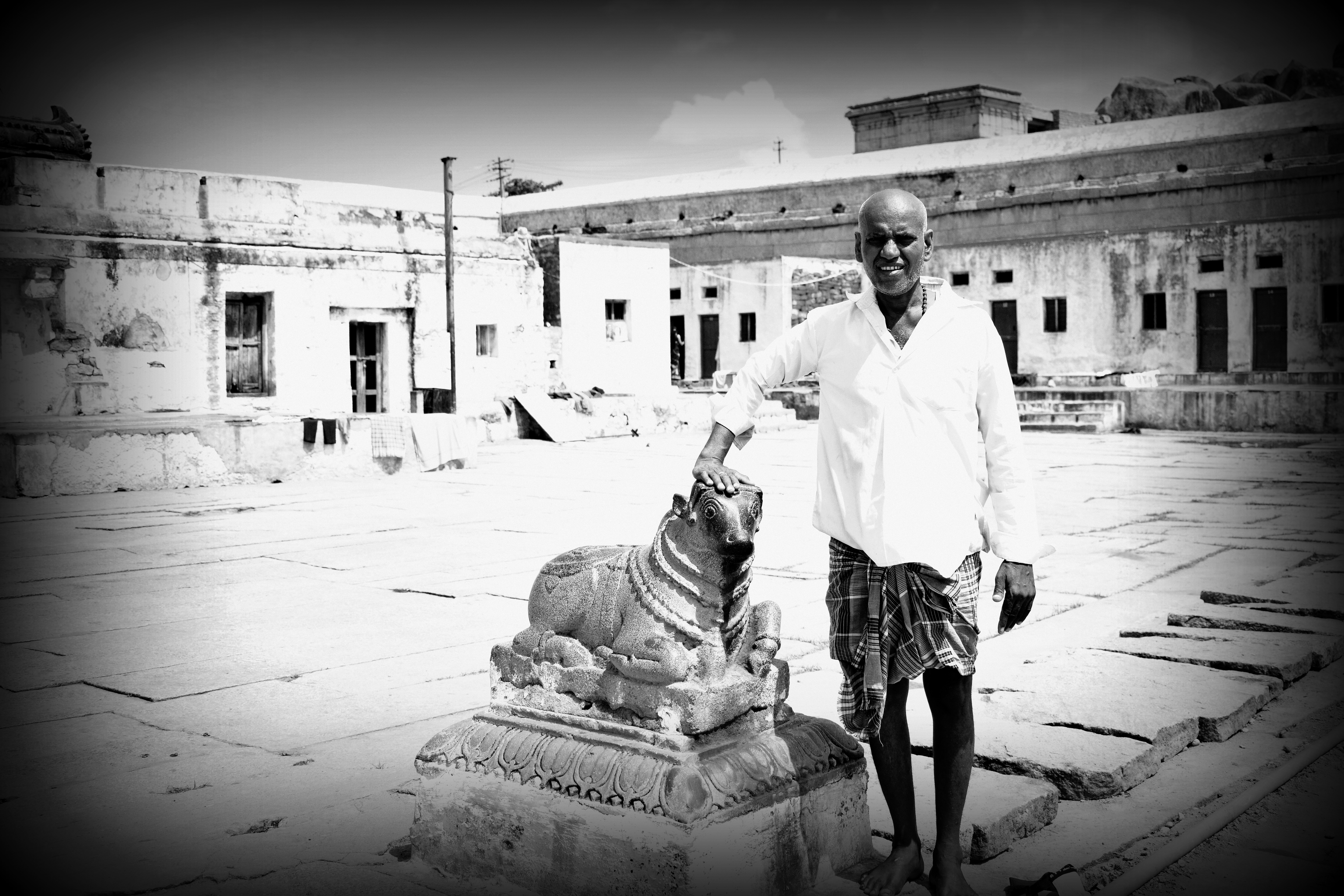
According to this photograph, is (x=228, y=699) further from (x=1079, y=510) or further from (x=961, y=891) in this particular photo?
(x=1079, y=510)

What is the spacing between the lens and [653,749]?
118 inches

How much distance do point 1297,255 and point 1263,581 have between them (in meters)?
21.9

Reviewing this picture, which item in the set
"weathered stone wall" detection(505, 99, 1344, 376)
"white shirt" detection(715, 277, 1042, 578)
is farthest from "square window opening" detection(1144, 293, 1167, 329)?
"white shirt" detection(715, 277, 1042, 578)

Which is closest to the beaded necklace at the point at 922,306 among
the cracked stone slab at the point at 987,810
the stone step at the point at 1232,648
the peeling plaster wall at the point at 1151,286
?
the cracked stone slab at the point at 987,810

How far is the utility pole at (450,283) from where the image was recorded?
21281 mm

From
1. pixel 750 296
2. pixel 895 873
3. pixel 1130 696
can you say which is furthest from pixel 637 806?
pixel 750 296

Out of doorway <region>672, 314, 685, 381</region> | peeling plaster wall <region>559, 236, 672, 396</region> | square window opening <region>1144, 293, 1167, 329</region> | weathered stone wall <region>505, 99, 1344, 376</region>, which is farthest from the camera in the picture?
doorway <region>672, 314, 685, 381</region>

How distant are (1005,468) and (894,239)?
2.08ft

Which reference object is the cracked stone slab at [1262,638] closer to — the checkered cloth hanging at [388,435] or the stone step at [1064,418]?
the checkered cloth hanging at [388,435]

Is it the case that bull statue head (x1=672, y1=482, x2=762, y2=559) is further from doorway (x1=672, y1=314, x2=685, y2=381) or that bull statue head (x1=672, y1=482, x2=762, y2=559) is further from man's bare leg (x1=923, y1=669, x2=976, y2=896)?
doorway (x1=672, y1=314, x2=685, y2=381)

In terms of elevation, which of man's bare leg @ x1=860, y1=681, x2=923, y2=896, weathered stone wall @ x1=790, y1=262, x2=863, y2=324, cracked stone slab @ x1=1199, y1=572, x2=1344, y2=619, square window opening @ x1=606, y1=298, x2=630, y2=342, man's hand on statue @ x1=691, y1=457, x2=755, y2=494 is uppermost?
weathered stone wall @ x1=790, y1=262, x2=863, y2=324

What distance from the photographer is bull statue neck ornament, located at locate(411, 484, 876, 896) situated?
2.88 meters

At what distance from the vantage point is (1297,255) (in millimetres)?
26375

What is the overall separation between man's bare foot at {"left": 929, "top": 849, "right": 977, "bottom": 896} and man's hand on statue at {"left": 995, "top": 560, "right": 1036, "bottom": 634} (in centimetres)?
59
